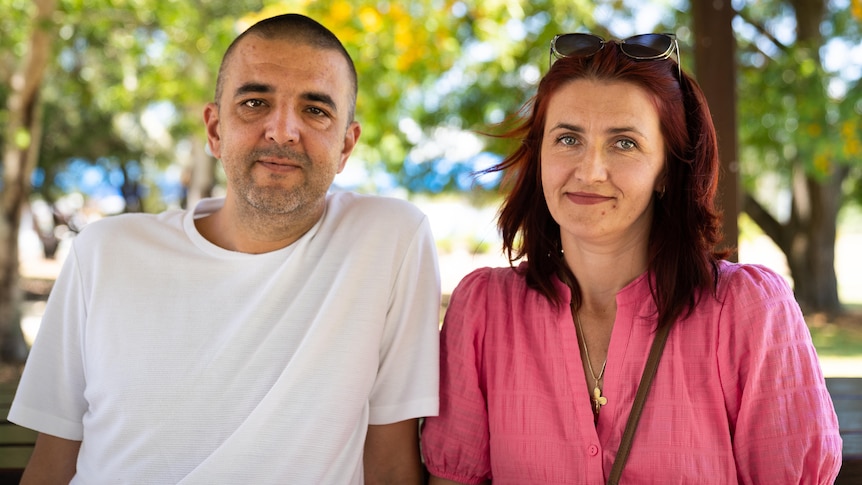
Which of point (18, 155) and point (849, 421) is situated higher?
point (18, 155)

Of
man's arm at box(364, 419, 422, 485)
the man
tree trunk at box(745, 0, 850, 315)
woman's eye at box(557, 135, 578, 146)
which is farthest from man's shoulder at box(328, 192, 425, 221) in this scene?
tree trunk at box(745, 0, 850, 315)

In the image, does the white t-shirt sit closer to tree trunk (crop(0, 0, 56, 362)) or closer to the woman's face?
the woman's face

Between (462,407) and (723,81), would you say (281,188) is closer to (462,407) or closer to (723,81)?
(462,407)

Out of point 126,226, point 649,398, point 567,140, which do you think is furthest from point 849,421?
point 126,226

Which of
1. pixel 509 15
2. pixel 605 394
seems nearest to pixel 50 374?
pixel 605 394

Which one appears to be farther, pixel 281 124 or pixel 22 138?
pixel 22 138

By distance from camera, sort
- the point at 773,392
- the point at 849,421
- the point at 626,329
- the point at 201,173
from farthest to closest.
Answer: the point at 201,173
the point at 849,421
the point at 626,329
the point at 773,392

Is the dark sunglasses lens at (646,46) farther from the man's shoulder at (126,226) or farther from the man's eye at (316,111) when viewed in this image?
the man's shoulder at (126,226)

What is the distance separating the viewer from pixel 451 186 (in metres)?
10.8

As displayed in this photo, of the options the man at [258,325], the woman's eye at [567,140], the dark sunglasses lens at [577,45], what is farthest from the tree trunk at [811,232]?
the man at [258,325]

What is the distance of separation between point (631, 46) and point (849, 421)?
1.61m

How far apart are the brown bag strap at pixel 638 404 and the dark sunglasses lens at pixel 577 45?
2.55ft

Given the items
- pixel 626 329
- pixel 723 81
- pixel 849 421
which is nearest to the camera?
pixel 626 329

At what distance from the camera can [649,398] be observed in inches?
84.1
